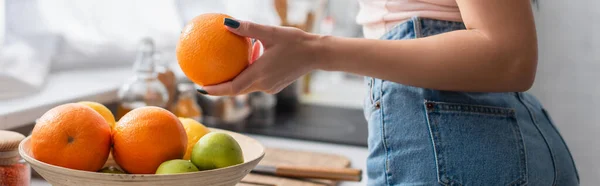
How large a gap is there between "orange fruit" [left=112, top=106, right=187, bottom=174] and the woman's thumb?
0.45ft

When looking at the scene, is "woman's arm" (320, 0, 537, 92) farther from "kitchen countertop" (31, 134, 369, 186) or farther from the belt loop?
"kitchen countertop" (31, 134, 369, 186)

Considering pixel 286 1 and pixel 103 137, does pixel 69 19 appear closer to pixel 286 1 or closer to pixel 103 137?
pixel 286 1

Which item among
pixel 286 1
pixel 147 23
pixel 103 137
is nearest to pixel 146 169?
pixel 103 137

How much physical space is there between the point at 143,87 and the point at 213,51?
2.20 feet

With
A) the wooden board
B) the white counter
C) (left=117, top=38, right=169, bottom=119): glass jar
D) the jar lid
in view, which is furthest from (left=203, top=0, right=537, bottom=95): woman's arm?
(left=117, top=38, right=169, bottom=119): glass jar

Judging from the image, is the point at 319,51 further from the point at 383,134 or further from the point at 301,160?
the point at 301,160

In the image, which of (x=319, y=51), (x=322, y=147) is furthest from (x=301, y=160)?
(x=319, y=51)

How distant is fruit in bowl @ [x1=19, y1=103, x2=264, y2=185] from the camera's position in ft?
2.52

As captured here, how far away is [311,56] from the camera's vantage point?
84 cm

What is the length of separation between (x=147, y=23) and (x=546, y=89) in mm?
1085

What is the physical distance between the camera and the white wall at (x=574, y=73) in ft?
5.35

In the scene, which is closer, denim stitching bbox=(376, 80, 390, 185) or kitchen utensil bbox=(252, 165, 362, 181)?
denim stitching bbox=(376, 80, 390, 185)

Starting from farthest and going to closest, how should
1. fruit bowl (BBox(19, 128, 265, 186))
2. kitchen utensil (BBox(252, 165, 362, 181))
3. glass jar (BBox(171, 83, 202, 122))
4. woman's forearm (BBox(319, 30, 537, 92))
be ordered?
glass jar (BBox(171, 83, 202, 122))
kitchen utensil (BBox(252, 165, 362, 181))
woman's forearm (BBox(319, 30, 537, 92))
fruit bowl (BBox(19, 128, 265, 186))

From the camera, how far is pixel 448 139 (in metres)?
0.92
